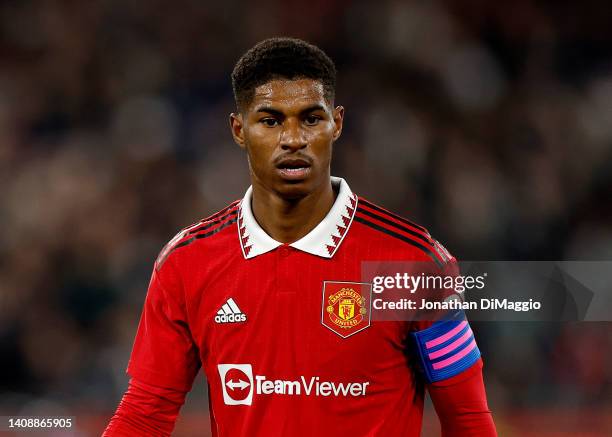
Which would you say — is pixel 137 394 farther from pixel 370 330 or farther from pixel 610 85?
pixel 610 85

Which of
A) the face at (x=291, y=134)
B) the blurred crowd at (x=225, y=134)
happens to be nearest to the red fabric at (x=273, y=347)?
the face at (x=291, y=134)

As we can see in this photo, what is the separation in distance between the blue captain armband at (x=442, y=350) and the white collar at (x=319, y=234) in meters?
0.37

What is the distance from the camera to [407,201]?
19.3 ft

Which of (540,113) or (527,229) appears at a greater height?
(540,113)

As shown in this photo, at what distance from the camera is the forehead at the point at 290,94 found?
2596mm

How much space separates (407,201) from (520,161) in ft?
2.64

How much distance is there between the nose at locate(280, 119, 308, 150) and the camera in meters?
2.56

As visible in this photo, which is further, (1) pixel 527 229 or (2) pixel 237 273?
(1) pixel 527 229

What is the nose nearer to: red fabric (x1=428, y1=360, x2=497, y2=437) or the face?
the face

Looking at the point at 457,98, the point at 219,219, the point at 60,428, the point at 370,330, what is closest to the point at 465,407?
the point at 370,330

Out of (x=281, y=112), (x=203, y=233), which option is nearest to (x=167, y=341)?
(x=203, y=233)

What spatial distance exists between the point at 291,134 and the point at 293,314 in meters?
0.54

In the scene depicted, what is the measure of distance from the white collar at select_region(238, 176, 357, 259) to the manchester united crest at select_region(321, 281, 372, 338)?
4.3 inches

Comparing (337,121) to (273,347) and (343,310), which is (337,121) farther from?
(273,347)
